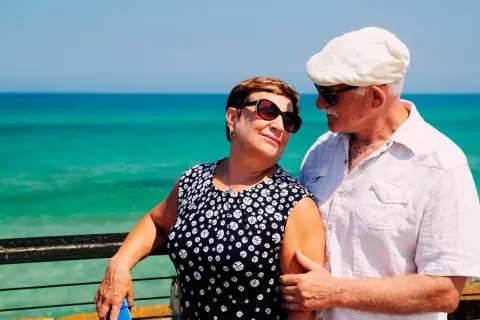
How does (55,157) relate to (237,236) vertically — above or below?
above

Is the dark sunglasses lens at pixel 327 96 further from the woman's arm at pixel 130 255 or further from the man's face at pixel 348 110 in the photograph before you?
the woman's arm at pixel 130 255

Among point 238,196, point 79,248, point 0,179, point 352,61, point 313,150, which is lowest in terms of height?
point 79,248

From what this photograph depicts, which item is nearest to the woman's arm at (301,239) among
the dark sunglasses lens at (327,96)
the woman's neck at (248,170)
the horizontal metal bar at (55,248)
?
the woman's neck at (248,170)

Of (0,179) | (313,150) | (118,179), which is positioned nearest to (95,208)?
(118,179)

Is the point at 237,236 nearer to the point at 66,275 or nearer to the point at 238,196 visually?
the point at 238,196

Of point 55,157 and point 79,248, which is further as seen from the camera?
point 55,157

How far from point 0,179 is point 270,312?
97.3 feet

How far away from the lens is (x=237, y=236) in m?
2.65

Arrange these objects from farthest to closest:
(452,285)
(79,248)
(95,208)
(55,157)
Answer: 1. (55,157)
2. (95,208)
3. (79,248)
4. (452,285)

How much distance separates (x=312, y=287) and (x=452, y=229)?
24.9 inches

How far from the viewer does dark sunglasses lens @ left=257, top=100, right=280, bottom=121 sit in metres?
2.75

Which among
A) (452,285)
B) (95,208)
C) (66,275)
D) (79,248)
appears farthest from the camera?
(95,208)

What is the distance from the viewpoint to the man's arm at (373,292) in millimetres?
2486

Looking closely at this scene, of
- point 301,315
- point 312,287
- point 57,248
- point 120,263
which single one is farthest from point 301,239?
point 57,248
